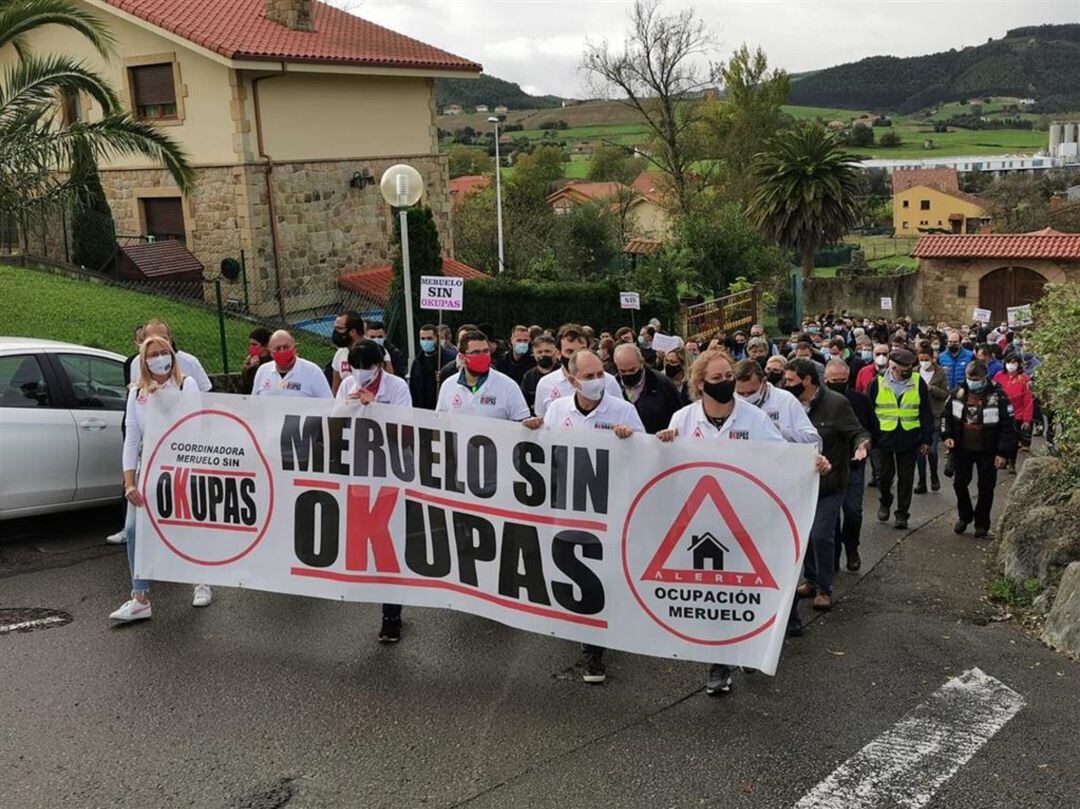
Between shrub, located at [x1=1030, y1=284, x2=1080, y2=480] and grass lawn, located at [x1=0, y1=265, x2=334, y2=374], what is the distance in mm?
11601

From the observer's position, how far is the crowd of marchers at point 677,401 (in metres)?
6.44

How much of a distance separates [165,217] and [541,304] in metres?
9.50

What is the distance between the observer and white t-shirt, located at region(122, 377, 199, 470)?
7328 mm

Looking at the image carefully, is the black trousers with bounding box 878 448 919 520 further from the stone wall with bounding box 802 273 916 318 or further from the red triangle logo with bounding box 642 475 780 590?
the stone wall with bounding box 802 273 916 318

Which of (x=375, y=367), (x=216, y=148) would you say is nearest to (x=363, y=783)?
(x=375, y=367)

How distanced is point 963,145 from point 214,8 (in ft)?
578

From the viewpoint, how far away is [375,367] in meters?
7.12

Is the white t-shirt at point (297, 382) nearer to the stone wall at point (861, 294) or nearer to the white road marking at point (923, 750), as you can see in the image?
the white road marking at point (923, 750)

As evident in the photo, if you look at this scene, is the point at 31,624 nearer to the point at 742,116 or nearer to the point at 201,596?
the point at 201,596

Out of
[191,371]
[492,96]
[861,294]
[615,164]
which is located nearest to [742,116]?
[861,294]

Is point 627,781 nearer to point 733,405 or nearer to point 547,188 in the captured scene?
point 733,405

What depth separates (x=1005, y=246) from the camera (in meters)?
46.9

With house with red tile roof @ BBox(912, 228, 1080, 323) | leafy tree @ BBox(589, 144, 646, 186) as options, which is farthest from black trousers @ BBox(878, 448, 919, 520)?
leafy tree @ BBox(589, 144, 646, 186)

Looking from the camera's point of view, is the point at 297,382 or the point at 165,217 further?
the point at 165,217
